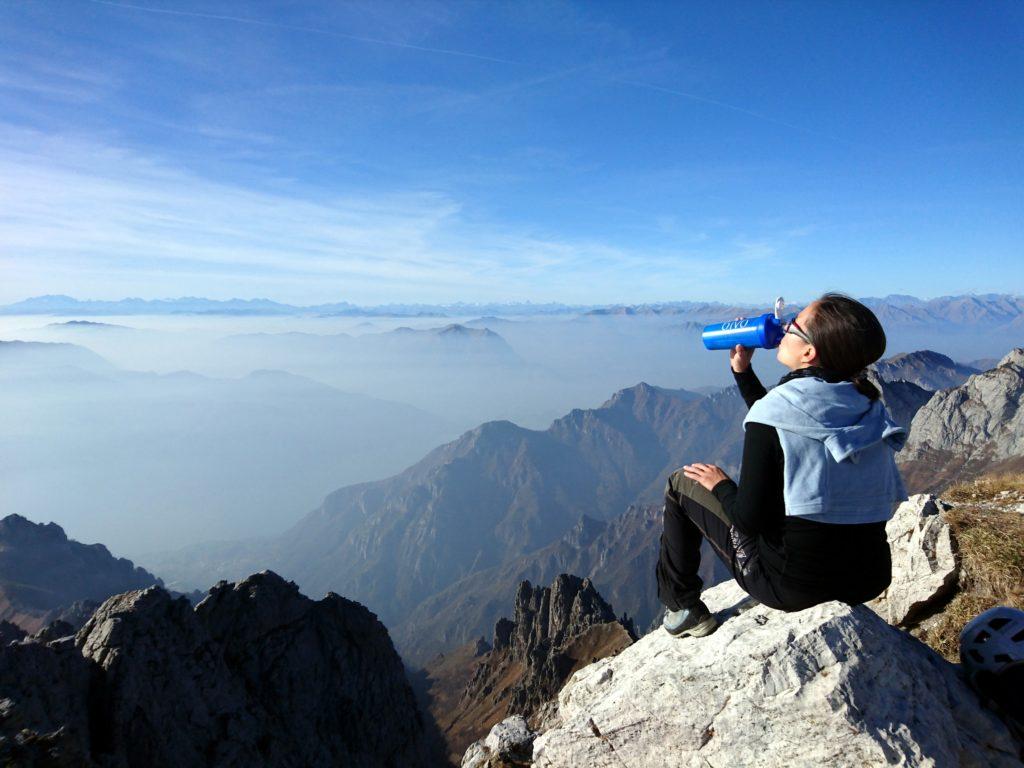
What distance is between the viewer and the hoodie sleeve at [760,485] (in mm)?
4812

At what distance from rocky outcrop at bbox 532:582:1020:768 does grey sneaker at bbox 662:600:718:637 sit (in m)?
0.13

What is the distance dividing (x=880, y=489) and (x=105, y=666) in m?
30.6

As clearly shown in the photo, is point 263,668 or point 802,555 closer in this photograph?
point 802,555

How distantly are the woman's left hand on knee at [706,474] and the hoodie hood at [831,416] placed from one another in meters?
1.23

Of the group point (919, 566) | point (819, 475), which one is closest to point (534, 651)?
point (919, 566)

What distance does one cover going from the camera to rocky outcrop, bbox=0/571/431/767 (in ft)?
59.8

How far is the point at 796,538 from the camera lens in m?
5.05

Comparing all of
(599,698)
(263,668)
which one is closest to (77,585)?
(263,668)

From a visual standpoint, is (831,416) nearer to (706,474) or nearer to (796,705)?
(706,474)

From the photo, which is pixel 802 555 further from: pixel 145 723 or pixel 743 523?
pixel 145 723

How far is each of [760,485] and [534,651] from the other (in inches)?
4850

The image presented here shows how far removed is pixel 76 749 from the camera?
12523 mm

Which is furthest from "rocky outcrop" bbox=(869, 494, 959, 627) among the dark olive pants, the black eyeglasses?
the black eyeglasses

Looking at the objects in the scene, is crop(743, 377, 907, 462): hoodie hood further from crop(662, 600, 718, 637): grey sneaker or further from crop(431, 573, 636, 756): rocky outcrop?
crop(431, 573, 636, 756): rocky outcrop
